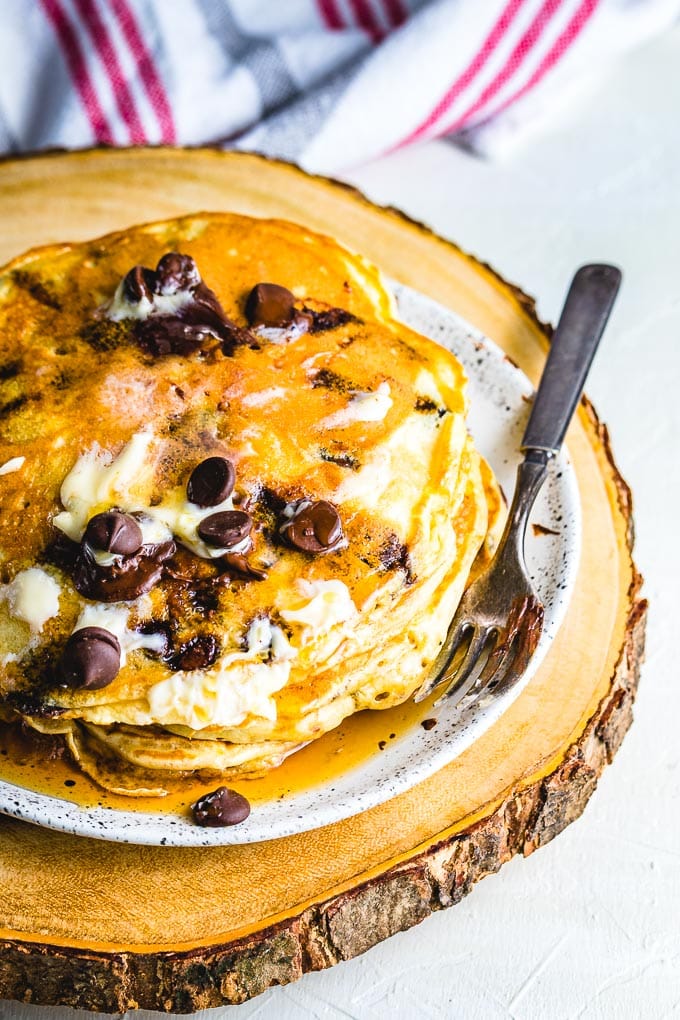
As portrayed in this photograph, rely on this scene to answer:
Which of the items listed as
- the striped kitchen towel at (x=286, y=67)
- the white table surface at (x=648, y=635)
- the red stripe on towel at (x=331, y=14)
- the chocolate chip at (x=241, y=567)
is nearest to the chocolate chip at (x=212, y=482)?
the chocolate chip at (x=241, y=567)

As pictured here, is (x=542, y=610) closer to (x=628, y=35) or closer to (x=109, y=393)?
(x=109, y=393)

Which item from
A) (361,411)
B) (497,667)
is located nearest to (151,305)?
(361,411)

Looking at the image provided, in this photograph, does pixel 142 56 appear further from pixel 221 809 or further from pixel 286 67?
pixel 221 809

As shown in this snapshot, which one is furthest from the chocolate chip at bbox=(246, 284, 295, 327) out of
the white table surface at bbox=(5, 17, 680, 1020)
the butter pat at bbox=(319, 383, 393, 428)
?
the white table surface at bbox=(5, 17, 680, 1020)

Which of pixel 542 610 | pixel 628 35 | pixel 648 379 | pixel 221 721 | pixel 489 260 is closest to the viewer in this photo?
pixel 221 721

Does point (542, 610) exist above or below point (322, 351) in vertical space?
below

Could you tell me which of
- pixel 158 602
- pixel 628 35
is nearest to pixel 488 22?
pixel 628 35

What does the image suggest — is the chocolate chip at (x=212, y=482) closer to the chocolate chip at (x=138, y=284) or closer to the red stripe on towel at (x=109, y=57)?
the chocolate chip at (x=138, y=284)
